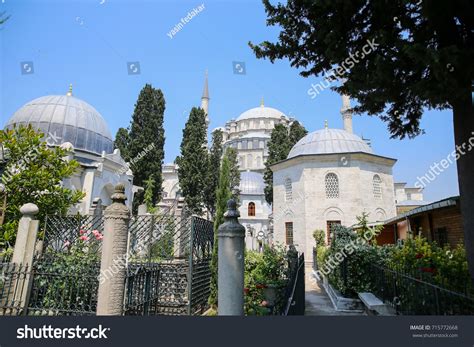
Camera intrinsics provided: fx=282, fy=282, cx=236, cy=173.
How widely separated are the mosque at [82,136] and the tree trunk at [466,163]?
54.0ft

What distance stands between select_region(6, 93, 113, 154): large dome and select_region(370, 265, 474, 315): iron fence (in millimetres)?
18350

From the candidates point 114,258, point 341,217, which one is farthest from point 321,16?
point 341,217

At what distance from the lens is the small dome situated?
4197 cm

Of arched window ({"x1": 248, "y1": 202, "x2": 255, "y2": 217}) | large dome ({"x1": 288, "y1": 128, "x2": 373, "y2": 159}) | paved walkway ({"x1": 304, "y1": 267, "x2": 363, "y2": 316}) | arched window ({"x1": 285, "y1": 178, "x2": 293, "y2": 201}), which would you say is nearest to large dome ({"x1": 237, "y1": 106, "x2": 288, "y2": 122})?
arched window ({"x1": 248, "y1": 202, "x2": 255, "y2": 217})

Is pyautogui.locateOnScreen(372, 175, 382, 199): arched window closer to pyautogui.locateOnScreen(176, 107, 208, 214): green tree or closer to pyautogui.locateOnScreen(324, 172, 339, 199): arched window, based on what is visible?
pyautogui.locateOnScreen(324, 172, 339, 199): arched window

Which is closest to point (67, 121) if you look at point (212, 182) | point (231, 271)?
point (212, 182)

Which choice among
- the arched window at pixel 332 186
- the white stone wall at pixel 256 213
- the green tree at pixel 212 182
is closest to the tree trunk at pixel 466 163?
the arched window at pixel 332 186

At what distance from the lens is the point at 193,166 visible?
2600cm

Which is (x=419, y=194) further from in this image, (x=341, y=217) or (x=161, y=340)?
(x=161, y=340)

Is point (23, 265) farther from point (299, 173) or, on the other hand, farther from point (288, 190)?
point (288, 190)

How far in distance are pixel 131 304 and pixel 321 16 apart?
615 cm

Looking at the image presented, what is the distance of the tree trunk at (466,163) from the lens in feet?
14.8

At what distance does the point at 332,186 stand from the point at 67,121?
61.9ft

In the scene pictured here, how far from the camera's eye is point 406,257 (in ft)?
22.0
